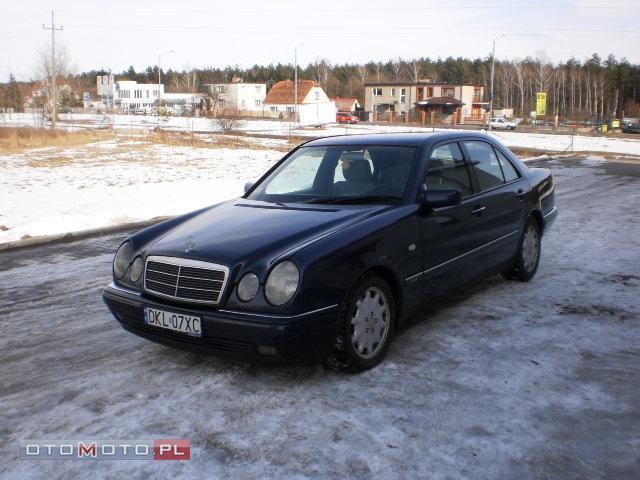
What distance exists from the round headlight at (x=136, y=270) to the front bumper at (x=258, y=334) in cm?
35

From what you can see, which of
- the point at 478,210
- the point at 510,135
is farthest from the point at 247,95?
the point at 478,210

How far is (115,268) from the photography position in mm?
4395

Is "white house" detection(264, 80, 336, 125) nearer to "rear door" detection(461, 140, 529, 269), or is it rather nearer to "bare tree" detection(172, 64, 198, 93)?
"bare tree" detection(172, 64, 198, 93)

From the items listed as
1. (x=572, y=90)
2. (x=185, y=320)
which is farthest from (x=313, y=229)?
(x=572, y=90)

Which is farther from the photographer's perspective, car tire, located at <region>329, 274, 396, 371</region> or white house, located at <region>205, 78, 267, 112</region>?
white house, located at <region>205, 78, 267, 112</region>

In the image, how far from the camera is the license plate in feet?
12.2

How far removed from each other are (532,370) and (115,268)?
2976 mm

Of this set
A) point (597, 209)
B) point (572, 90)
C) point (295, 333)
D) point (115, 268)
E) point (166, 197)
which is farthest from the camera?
point (572, 90)

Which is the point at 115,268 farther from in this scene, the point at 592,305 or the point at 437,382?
the point at 592,305

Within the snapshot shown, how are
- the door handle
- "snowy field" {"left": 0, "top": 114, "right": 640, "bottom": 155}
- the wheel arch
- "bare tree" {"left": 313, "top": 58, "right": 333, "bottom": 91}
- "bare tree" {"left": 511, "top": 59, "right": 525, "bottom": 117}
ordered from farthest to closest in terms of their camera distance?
1. "bare tree" {"left": 313, "top": 58, "right": 333, "bottom": 91}
2. "bare tree" {"left": 511, "top": 59, "right": 525, "bottom": 117}
3. "snowy field" {"left": 0, "top": 114, "right": 640, "bottom": 155}
4. the wheel arch
5. the door handle

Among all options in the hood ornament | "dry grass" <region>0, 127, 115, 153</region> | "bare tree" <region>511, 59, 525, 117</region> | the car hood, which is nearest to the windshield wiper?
the car hood

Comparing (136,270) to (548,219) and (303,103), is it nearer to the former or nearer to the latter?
(548,219)

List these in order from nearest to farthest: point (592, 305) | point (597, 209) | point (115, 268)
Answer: point (115, 268)
point (592, 305)
point (597, 209)

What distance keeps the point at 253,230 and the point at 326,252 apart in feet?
2.11
